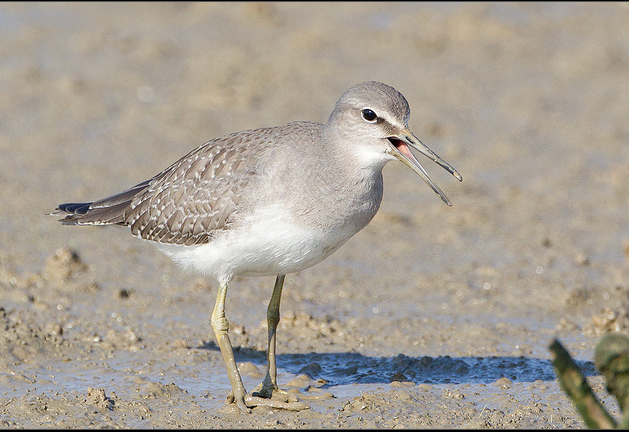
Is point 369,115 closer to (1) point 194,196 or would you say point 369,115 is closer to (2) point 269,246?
(2) point 269,246

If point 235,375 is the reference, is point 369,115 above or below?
above

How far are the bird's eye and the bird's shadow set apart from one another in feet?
7.45

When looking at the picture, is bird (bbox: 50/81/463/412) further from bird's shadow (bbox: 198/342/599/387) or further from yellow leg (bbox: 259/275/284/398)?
bird's shadow (bbox: 198/342/599/387)

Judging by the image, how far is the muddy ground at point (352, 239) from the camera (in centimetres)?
770

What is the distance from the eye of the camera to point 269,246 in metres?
6.92

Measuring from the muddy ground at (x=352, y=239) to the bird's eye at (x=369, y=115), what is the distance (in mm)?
2154

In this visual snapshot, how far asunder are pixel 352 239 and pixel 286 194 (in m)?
4.22

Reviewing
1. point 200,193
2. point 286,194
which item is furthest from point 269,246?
point 200,193

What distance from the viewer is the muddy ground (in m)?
7.70

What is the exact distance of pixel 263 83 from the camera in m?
14.8

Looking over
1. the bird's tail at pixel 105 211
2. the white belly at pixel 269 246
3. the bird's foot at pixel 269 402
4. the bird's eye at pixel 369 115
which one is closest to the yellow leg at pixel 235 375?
the bird's foot at pixel 269 402

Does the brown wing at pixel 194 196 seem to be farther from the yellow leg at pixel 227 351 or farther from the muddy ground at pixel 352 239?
the muddy ground at pixel 352 239

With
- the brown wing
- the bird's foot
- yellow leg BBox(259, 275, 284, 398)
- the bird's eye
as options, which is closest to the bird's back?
the brown wing

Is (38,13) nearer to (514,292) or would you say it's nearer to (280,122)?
(280,122)
